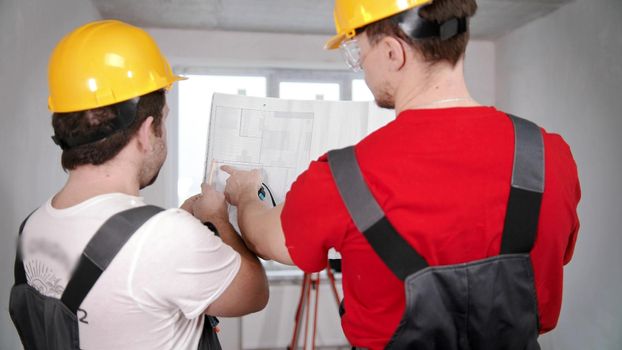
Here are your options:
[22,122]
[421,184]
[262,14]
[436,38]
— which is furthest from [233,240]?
[262,14]

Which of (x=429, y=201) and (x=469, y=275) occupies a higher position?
(x=429, y=201)

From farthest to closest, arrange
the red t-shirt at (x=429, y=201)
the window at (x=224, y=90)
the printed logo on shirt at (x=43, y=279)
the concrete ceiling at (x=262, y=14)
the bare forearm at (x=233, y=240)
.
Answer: the window at (x=224, y=90) → the concrete ceiling at (x=262, y=14) → the bare forearm at (x=233, y=240) → the printed logo on shirt at (x=43, y=279) → the red t-shirt at (x=429, y=201)

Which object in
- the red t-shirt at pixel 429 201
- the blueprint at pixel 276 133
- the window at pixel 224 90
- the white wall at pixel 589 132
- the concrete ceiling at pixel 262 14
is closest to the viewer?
the red t-shirt at pixel 429 201

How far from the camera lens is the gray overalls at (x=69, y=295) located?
777mm

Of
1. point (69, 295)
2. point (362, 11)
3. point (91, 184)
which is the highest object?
point (362, 11)

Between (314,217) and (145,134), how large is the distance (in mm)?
433

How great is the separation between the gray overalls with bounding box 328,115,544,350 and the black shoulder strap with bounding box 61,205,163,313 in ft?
1.24

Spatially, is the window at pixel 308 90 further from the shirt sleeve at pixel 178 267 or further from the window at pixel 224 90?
the shirt sleeve at pixel 178 267

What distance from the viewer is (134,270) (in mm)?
775

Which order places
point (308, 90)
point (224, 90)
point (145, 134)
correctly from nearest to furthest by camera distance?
point (145, 134) < point (224, 90) < point (308, 90)

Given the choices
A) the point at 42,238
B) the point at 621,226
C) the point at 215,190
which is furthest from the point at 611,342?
the point at 42,238

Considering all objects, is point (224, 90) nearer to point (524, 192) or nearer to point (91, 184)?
point (91, 184)

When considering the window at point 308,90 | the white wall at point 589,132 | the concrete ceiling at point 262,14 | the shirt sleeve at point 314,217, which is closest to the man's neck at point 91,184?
the shirt sleeve at point 314,217

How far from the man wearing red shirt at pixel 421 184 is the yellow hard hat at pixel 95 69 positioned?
1.39 feet
